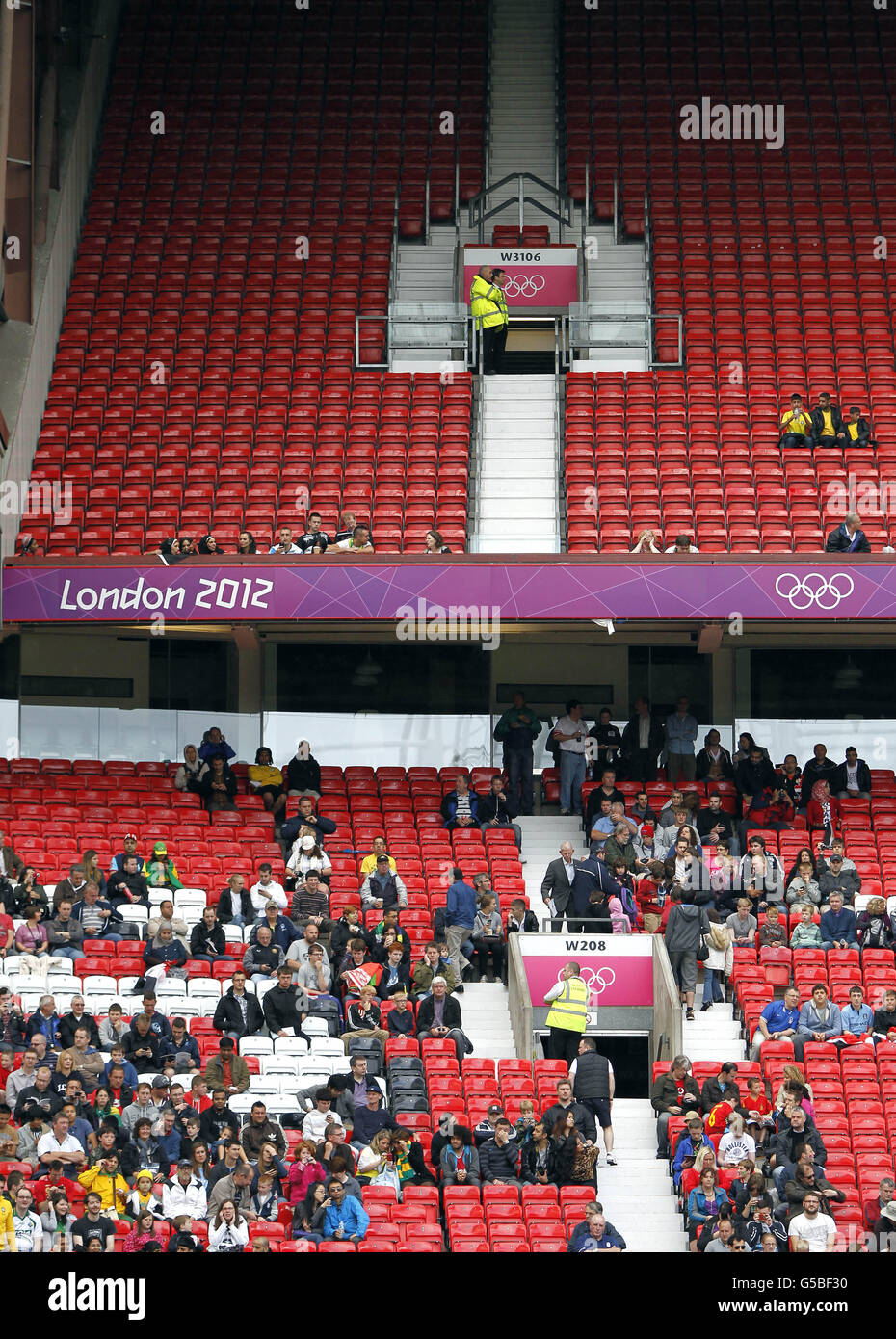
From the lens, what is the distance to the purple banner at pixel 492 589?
21.2 metres

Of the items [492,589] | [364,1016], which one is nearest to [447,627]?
[492,589]

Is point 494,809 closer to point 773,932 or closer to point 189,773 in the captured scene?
point 189,773

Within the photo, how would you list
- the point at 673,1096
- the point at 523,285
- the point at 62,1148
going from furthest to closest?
the point at 523,285 < the point at 673,1096 < the point at 62,1148

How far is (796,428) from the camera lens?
24906 millimetres

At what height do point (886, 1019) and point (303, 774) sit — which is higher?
point (303, 774)

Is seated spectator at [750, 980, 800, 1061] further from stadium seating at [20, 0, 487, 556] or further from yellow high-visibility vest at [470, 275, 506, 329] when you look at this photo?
yellow high-visibility vest at [470, 275, 506, 329]

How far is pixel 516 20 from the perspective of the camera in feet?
108

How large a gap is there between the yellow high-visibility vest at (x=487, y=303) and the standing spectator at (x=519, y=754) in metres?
6.58

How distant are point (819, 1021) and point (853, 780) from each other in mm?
5431

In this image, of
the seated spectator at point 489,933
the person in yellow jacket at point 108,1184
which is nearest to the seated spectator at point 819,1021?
the seated spectator at point 489,933

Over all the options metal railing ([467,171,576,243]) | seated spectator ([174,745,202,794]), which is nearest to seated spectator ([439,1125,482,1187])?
seated spectator ([174,745,202,794])

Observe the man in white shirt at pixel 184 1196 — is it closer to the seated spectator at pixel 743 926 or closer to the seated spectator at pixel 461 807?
the seated spectator at pixel 743 926

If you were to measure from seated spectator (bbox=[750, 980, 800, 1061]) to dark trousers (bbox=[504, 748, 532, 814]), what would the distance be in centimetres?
547

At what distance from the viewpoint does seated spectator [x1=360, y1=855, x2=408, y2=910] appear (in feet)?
63.3
